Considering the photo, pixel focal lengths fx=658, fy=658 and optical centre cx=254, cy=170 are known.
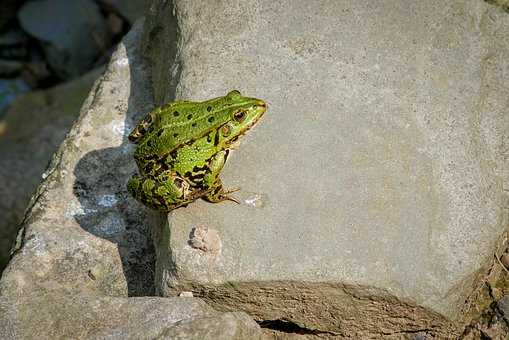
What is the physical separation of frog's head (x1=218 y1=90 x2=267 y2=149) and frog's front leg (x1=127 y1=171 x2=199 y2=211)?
37cm

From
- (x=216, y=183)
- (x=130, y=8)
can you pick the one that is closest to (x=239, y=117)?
(x=216, y=183)

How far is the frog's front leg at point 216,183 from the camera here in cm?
401

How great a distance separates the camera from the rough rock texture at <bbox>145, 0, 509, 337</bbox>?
385 cm

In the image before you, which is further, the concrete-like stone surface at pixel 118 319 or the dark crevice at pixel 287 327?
the dark crevice at pixel 287 327

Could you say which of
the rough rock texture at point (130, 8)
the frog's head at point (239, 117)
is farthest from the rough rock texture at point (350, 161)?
the rough rock texture at point (130, 8)

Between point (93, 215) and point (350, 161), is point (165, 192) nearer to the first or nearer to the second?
point (93, 215)

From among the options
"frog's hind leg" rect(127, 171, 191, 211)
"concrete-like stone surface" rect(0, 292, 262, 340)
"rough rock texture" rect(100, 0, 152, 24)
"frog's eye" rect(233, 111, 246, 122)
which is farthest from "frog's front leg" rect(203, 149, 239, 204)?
"rough rock texture" rect(100, 0, 152, 24)

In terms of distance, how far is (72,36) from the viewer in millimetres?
9359

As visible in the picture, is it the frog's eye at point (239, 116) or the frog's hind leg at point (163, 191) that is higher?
the frog's eye at point (239, 116)

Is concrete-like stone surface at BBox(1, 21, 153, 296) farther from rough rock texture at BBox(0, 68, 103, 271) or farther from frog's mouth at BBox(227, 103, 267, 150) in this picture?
rough rock texture at BBox(0, 68, 103, 271)

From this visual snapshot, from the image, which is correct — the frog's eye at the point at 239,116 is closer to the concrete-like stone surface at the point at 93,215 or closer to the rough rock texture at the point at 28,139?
the concrete-like stone surface at the point at 93,215

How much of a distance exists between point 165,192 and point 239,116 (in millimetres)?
659

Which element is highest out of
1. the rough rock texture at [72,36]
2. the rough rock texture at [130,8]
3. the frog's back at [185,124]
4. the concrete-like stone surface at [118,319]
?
the rough rock texture at [130,8]

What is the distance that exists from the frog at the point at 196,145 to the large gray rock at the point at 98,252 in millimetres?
543
